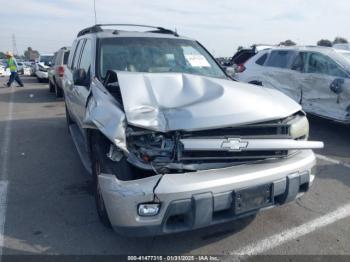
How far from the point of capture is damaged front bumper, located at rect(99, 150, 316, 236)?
2670mm

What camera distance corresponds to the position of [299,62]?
7.94 m

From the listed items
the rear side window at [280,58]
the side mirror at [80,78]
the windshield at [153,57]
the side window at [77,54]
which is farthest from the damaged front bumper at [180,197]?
the rear side window at [280,58]

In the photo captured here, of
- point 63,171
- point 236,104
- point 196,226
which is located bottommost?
point 63,171

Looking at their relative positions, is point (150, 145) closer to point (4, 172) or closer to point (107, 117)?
point (107, 117)

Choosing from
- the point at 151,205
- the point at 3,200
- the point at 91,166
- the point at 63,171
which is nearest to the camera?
the point at 151,205

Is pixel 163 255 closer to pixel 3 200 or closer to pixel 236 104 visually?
pixel 236 104

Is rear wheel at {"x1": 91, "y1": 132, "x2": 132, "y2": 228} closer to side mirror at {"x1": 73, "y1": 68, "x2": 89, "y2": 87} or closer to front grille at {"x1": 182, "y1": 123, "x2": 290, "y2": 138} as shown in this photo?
Result: front grille at {"x1": 182, "y1": 123, "x2": 290, "y2": 138}

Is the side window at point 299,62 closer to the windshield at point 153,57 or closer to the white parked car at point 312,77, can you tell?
the white parked car at point 312,77

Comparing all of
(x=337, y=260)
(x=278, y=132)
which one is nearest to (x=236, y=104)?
(x=278, y=132)

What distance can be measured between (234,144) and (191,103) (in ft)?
1.72

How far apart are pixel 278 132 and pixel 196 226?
1.13 meters

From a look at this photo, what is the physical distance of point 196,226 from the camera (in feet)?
9.09

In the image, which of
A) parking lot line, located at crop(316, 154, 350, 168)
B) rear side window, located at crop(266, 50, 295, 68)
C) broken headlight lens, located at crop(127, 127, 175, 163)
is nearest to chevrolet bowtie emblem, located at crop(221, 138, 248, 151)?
broken headlight lens, located at crop(127, 127, 175, 163)

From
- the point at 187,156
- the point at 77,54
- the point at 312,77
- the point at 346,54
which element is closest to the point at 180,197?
the point at 187,156
